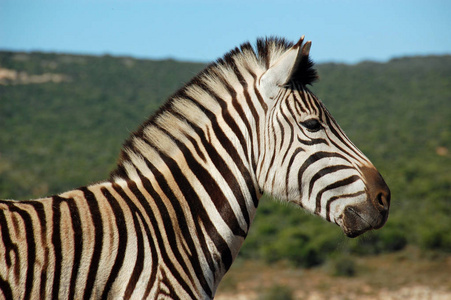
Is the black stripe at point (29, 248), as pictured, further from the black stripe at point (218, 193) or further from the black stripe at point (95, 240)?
the black stripe at point (218, 193)

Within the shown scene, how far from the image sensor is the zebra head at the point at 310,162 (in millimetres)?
3311

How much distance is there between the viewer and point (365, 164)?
3.37 m

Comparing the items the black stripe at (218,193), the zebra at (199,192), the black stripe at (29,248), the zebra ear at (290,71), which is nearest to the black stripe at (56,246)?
the zebra at (199,192)

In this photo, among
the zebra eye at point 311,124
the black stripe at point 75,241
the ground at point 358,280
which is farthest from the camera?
the ground at point 358,280

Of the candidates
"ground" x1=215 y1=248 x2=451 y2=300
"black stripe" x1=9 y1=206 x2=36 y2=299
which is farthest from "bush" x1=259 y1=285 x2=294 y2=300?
"black stripe" x1=9 y1=206 x2=36 y2=299

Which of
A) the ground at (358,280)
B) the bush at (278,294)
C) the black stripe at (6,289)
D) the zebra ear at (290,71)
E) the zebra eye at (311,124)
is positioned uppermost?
the zebra ear at (290,71)

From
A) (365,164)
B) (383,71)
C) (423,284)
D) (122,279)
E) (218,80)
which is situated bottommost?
(423,284)

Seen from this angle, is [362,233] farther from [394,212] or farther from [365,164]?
[394,212]

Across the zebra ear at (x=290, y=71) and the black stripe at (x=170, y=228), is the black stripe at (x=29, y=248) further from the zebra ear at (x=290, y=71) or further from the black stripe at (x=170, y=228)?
the zebra ear at (x=290, y=71)

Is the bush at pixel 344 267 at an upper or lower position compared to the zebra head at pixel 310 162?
lower

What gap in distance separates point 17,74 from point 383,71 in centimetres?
5475

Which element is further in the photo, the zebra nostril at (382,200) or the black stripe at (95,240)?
the zebra nostril at (382,200)

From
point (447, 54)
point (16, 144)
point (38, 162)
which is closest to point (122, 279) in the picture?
point (38, 162)

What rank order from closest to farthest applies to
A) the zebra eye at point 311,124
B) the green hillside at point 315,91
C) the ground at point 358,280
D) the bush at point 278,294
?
the zebra eye at point 311,124 → the bush at point 278,294 → the ground at point 358,280 → the green hillside at point 315,91
